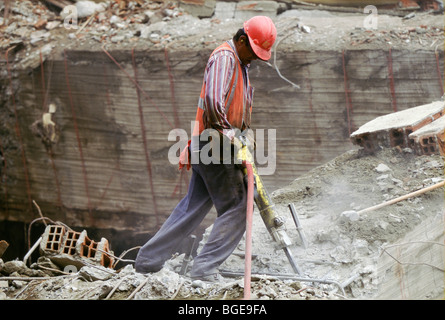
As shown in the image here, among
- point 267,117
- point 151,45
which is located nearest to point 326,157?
point 267,117

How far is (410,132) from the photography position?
5.94 m

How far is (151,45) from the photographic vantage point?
9461mm

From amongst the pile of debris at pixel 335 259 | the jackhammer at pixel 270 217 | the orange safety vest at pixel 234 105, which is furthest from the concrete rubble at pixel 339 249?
the orange safety vest at pixel 234 105

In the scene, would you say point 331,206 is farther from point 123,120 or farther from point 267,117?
point 123,120

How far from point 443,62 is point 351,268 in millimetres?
4299

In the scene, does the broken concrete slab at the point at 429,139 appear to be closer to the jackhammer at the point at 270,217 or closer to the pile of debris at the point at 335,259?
the pile of debris at the point at 335,259

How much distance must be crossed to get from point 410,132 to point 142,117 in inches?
186

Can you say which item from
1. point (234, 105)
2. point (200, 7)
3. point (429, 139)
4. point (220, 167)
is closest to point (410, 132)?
point (429, 139)

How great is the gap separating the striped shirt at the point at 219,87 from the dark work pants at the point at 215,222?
33 centimetres

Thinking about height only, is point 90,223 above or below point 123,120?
below

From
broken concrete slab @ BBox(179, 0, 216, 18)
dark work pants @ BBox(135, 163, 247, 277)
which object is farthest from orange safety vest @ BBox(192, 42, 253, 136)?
broken concrete slab @ BBox(179, 0, 216, 18)

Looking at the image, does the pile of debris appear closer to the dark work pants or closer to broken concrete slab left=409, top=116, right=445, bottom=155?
broken concrete slab left=409, top=116, right=445, bottom=155
